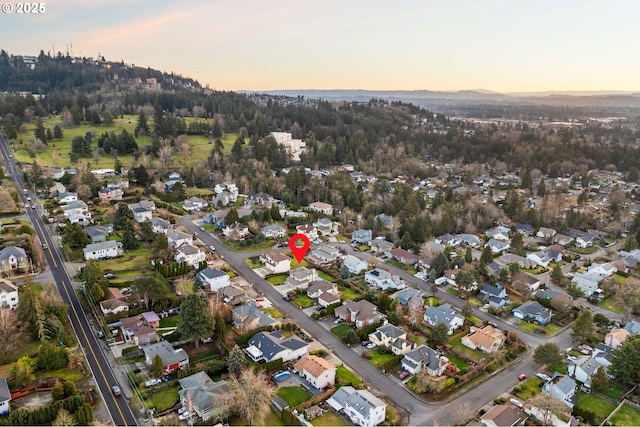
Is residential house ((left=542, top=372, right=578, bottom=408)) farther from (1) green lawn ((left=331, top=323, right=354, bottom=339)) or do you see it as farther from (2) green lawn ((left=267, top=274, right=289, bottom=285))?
(2) green lawn ((left=267, top=274, right=289, bottom=285))

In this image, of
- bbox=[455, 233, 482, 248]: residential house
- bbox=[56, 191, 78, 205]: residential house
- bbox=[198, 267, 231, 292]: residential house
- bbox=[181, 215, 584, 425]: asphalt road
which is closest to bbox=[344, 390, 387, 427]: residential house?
bbox=[181, 215, 584, 425]: asphalt road

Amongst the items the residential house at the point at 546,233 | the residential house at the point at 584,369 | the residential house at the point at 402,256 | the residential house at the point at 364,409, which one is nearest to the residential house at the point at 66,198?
the residential house at the point at 402,256

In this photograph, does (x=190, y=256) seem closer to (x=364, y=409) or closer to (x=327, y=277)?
(x=327, y=277)

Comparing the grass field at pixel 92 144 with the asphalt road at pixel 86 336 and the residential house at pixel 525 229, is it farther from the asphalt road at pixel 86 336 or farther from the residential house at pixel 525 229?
the residential house at pixel 525 229

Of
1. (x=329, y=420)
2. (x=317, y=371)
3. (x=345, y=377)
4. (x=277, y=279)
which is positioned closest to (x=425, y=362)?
(x=345, y=377)

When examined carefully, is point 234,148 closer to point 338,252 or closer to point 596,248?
point 338,252

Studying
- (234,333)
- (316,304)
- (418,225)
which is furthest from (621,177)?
(234,333)
